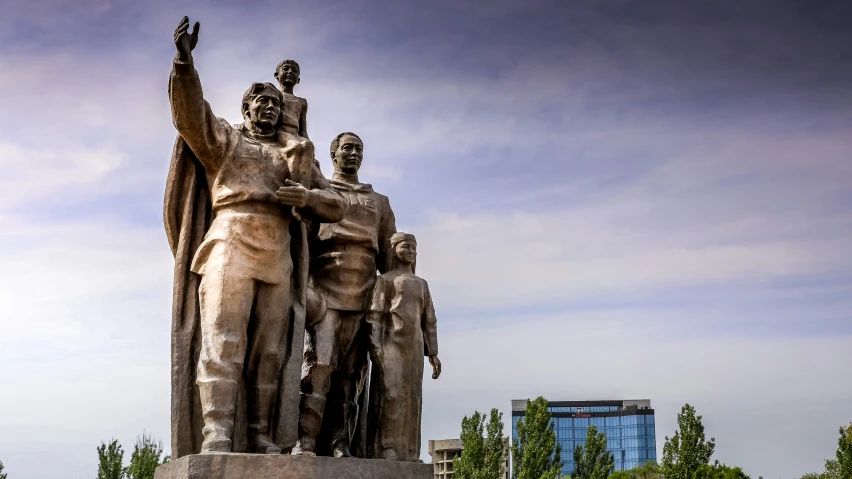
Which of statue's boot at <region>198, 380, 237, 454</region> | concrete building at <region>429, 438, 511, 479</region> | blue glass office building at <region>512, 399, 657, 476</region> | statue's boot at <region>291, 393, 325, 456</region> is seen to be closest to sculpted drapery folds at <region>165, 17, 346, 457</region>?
statue's boot at <region>198, 380, 237, 454</region>

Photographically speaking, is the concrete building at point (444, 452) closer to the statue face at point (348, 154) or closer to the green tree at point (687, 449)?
the green tree at point (687, 449)

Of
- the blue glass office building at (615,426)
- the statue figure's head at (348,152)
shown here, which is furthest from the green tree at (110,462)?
the blue glass office building at (615,426)

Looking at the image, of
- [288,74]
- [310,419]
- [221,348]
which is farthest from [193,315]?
[288,74]

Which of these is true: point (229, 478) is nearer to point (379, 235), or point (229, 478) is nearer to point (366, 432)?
point (366, 432)

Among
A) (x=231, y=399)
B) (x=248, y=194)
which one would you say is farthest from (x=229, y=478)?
(x=248, y=194)

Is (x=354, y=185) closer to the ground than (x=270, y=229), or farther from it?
farther from it

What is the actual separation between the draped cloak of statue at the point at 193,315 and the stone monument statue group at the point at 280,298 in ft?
0.04

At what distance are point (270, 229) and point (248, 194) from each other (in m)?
0.34

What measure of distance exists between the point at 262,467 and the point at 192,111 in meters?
2.88

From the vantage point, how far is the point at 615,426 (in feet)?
420

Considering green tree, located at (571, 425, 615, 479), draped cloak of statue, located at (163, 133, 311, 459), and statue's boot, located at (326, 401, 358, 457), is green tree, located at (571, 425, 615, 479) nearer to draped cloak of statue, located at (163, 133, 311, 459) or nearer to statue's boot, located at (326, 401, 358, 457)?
statue's boot, located at (326, 401, 358, 457)

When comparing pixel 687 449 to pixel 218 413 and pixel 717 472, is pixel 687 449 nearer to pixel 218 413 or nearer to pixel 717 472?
pixel 717 472

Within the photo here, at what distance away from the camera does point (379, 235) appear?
938cm

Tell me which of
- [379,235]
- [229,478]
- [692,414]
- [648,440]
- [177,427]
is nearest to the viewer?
[229,478]
